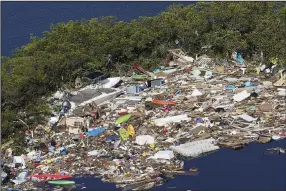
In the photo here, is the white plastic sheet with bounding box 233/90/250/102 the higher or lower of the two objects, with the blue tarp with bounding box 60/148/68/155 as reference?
higher

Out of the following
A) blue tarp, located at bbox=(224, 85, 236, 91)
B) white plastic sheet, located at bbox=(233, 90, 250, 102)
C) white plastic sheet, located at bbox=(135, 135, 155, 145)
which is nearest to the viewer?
white plastic sheet, located at bbox=(135, 135, 155, 145)

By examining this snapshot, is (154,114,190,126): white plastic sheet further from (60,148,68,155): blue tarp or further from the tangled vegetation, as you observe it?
the tangled vegetation

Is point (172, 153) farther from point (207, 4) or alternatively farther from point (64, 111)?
point (207, 4)

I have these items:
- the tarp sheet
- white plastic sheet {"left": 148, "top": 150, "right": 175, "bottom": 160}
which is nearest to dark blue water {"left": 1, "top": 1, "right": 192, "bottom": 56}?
the tarp sheet

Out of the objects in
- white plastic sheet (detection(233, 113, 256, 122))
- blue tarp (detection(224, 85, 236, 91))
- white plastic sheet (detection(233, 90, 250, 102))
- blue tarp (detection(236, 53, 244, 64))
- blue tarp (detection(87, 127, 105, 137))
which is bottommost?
blue tarp (detection(87, 127, 105, 137))

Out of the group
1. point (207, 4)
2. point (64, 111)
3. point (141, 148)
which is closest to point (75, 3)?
point (207, 4)

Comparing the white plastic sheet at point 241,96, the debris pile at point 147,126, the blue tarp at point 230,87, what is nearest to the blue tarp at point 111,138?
the debris pile at point 147,126
